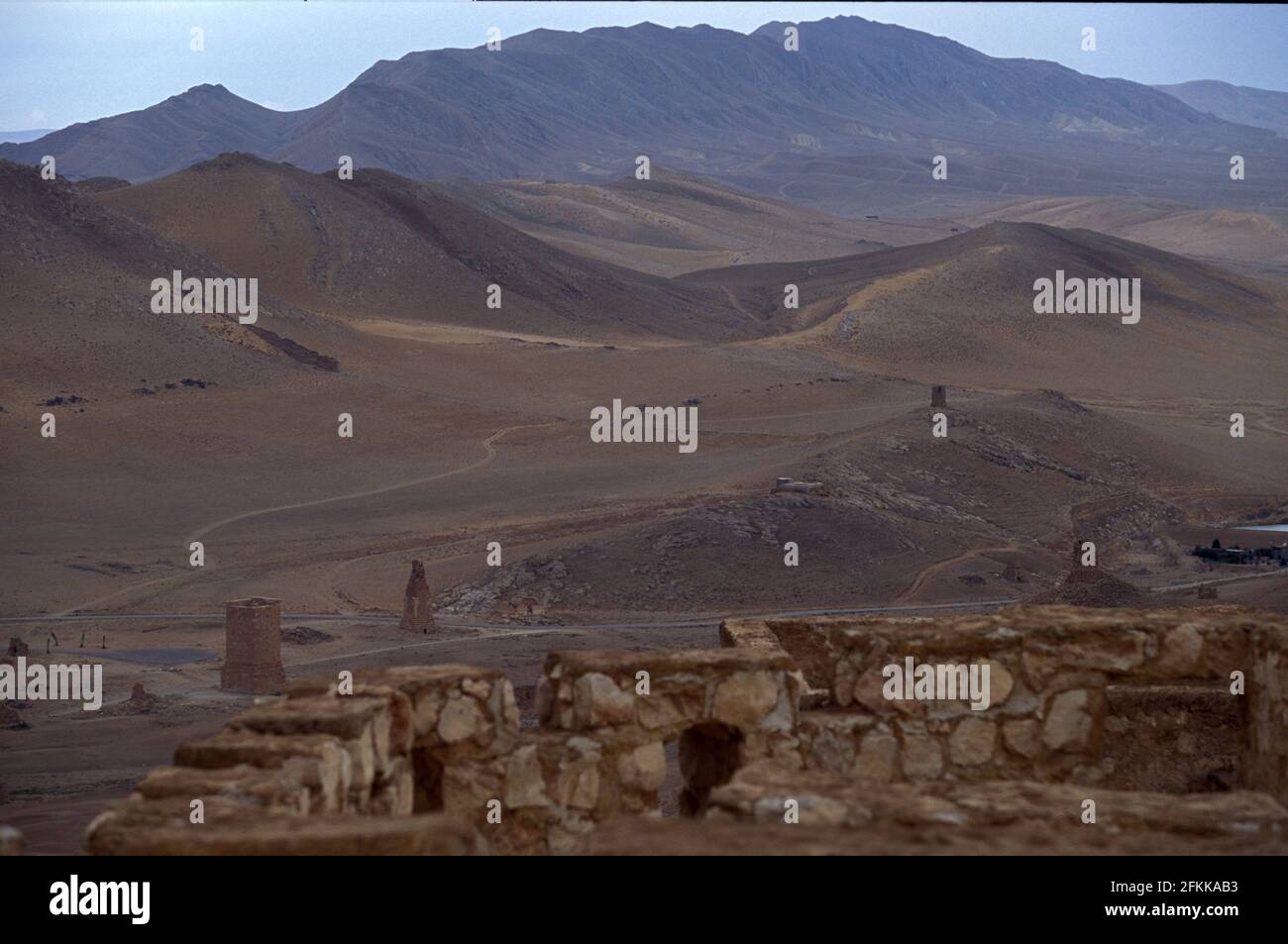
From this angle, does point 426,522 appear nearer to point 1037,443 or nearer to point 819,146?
point 1037,443

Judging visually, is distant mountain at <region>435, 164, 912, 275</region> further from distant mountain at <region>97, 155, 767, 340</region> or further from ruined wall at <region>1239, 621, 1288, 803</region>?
ruined wall at <region>1239, 621, 1288, 803</region>

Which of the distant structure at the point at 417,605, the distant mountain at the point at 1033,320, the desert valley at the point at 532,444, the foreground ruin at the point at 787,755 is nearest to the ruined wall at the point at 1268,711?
the foreground ruin at the point at 787,755

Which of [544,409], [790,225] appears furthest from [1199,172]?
[544,409]

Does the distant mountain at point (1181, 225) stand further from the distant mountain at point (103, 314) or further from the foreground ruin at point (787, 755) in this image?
the foreground ruin at point (787, 755)

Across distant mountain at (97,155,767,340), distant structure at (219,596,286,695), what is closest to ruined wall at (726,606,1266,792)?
distant structure at (219,596,286,695)

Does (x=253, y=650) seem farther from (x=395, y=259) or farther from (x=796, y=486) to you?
(x=395, y=259)

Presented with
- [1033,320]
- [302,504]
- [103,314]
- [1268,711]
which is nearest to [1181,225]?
[1033,320]
